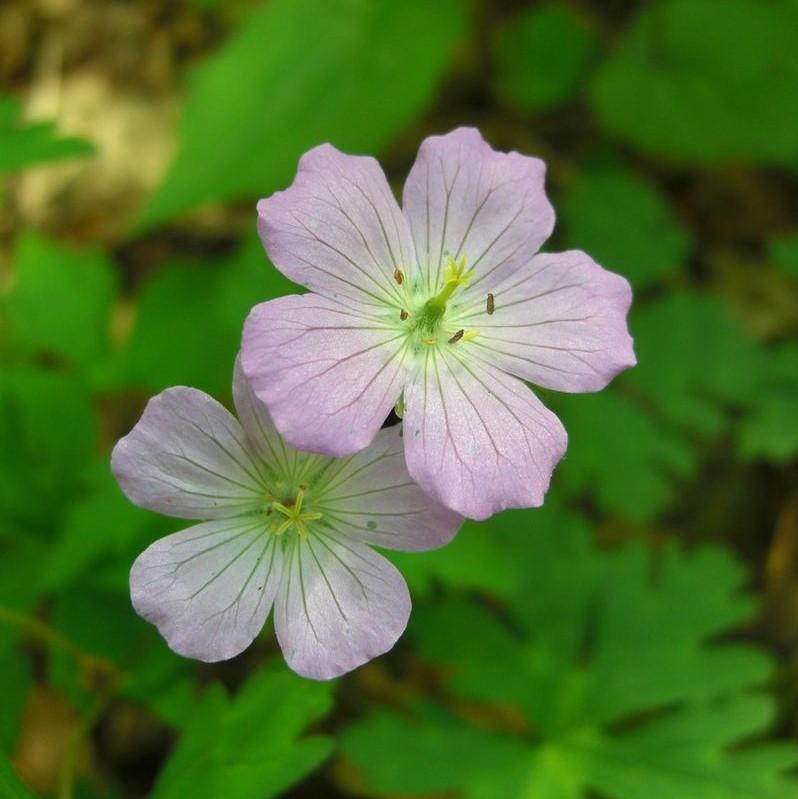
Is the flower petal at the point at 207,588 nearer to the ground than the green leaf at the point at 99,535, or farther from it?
nearer to the ground

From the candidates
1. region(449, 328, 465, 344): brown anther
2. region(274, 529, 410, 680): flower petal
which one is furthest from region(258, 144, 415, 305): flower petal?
region(274, 529, 410, 680): flower petal

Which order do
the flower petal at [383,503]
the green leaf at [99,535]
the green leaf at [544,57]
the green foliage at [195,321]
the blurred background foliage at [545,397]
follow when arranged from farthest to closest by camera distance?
the green leaf at [544,57]
the green foliage at [195,321]
the blurred background foliage at [545,397]
the green leaf at [99,535]
the flower petal at [383,503]

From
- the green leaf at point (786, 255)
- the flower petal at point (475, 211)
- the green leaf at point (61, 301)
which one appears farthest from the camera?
the green leaf at point (786, 255)

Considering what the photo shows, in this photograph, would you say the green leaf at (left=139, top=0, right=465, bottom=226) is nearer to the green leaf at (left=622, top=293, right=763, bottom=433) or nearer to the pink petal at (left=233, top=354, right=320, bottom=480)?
the green leaf at (left=622, top=293, right=763, bottom=433)

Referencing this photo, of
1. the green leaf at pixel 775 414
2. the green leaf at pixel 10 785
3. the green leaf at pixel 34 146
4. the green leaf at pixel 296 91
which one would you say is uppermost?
the green leaf at pixel 296 91

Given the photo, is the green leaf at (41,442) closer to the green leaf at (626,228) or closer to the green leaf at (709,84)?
the green leaf at (626,228)

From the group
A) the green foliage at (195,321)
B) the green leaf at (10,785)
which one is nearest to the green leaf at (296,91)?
the green foliage at (195,321)

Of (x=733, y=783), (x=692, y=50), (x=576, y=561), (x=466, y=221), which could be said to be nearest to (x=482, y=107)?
(x=692, y=50)
